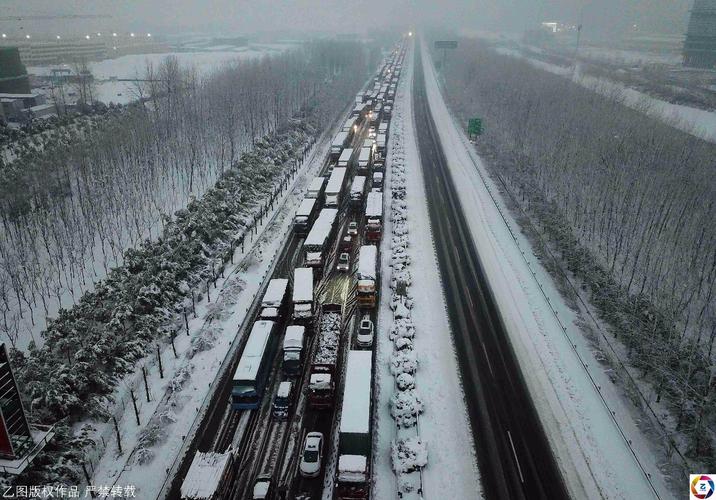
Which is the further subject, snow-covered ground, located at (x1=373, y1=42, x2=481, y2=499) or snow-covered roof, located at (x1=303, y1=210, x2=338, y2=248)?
snow-covered roof, located at (x1=303, y1=210, x2=338, y2=248)

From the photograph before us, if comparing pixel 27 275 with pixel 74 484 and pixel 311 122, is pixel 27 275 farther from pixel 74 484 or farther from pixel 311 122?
pixel 311 122

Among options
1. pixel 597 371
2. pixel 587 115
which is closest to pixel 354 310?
pixel 597 371

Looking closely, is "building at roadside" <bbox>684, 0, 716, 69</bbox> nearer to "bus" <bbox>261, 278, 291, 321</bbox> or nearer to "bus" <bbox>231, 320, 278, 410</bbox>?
"bus" <bbox>261, 278, 291, 321</bbox>

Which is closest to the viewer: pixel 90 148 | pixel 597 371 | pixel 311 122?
pixel 597 371

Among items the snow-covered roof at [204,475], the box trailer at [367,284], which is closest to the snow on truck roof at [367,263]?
the box trailer at [367,284]

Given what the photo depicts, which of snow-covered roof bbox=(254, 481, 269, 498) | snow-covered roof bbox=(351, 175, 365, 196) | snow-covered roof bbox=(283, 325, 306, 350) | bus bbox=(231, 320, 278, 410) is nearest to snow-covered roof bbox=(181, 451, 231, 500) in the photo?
snow-covered roof bbox=(254, 481, 269, 498)

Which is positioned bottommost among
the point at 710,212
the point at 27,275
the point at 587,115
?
the point at 27,275

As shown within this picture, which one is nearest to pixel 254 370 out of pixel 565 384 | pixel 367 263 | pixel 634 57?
pixel 367 263
